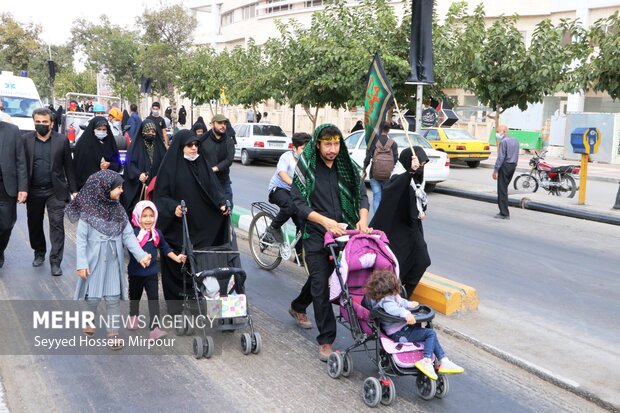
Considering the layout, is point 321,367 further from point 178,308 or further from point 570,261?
point 570,261

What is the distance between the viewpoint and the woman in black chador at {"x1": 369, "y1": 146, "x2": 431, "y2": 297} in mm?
5859

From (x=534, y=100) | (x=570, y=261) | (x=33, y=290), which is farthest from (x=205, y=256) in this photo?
(x=534, y=100)

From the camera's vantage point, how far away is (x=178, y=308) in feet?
20.5

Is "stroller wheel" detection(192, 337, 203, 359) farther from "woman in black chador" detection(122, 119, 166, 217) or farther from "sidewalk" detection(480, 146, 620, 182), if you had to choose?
"sidewalk" detection(480, 146, 620, 182)

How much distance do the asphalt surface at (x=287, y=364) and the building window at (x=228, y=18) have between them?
59902 mm

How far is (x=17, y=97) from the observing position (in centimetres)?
1964

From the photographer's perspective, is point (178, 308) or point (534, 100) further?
point (534, 100)

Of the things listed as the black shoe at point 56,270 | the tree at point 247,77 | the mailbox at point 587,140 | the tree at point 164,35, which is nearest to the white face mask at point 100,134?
the black shoe at point 56,270

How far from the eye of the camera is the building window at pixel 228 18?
6531 cm

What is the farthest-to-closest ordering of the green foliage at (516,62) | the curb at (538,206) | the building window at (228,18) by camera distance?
1. the building window at (228,18)
2. the green foliage at (516,62)
3. the curb at (538,206)

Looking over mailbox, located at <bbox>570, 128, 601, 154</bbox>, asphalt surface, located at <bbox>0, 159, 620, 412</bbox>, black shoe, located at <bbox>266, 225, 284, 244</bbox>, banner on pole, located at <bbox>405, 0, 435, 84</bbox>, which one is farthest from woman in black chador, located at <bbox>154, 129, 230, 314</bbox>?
mailbox, located at <bbox>570, 128, 601, 154</bbox>

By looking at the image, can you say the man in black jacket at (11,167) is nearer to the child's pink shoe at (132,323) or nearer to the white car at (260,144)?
the child's pink shoe at (132,323)

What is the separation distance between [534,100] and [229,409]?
1407cm

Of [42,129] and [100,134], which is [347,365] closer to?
[42,129]
